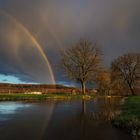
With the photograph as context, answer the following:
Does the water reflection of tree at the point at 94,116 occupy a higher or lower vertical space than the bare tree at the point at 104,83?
lower

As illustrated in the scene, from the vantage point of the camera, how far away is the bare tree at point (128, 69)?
69688 millimetres

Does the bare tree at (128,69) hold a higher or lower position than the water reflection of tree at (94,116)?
higher

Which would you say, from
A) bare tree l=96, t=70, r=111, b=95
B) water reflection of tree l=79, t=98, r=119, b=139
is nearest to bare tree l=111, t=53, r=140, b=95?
bare tree l=96, t=70, r=111, b=95

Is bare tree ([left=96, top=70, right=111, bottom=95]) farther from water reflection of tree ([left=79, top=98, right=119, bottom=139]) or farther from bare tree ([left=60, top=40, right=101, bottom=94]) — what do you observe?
water reflection of tree ([left=79, top=98, right=119, bottom=139])

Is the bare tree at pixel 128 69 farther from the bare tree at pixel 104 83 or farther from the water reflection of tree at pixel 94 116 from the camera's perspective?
the water reflection of tree at pixel 94 116

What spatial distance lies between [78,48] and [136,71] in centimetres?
1989

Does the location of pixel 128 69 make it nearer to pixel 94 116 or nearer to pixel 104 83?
pixel 104 83

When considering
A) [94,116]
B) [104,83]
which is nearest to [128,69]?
[104,83]

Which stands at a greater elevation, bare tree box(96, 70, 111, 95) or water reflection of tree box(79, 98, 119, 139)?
bare tree box(96, 70, 111, 95)

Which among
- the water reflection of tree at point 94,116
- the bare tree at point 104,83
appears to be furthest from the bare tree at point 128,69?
the water reflection of tree at point 94,116

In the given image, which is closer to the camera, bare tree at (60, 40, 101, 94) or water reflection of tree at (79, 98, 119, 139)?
water reflection of tree at (79, 98, 119, 139)

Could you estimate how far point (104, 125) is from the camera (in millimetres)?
15586

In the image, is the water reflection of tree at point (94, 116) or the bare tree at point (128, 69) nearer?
the water reflection of tree at point (94, 116)

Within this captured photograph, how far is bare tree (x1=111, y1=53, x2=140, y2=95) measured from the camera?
6969 cm
